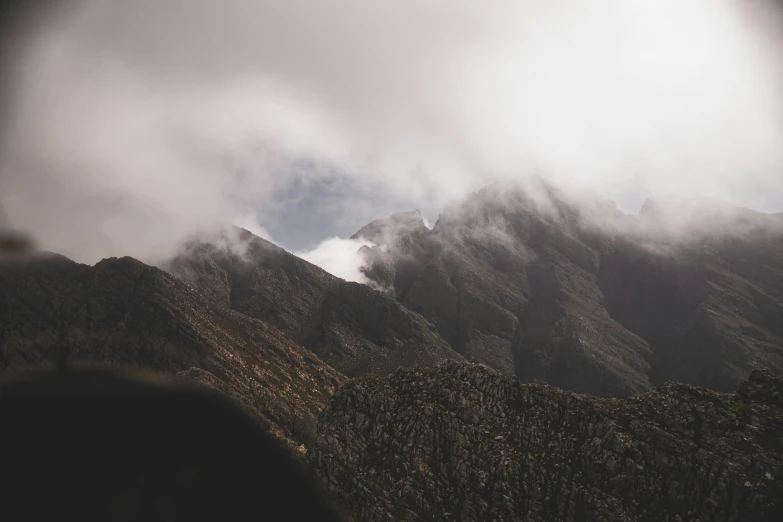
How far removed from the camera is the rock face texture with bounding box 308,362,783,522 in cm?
4209

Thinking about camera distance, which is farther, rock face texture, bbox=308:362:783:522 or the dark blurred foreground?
rock face texture, bbox=308:362:783:522

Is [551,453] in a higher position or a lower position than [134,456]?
higher

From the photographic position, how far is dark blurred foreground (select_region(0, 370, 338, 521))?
9.50 ft

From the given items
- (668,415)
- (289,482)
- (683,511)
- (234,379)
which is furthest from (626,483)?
(234,379)

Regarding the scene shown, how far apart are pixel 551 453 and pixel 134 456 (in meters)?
52.0

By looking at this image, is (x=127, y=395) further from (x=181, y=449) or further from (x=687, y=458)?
(x=687, y=458)

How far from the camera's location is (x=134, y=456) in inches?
128

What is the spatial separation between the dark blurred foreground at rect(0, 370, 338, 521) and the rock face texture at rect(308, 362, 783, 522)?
147ft

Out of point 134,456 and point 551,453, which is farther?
point 551,453

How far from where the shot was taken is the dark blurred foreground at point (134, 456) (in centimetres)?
290

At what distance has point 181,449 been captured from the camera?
340cm

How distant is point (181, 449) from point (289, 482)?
784mm

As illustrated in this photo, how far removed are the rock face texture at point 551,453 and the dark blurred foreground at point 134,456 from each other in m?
44.8

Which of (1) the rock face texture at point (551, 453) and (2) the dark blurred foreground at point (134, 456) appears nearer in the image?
(2) the dark blurred foreground at point (134, 456)
